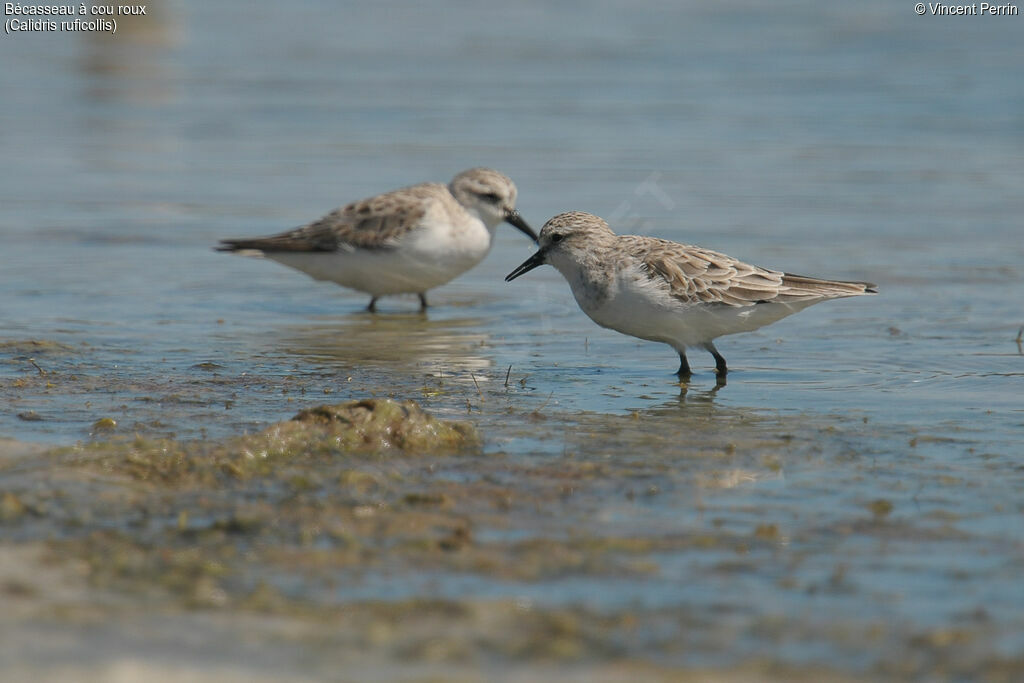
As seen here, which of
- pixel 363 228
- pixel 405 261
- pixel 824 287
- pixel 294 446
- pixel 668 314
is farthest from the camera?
pixel 363 228

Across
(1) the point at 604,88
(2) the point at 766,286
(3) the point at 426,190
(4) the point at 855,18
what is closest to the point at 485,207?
(3) the point at 426,190

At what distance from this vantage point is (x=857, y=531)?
17.8 feet

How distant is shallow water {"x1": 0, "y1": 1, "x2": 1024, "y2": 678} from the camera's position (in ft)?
16.4

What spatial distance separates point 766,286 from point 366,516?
3.96 m

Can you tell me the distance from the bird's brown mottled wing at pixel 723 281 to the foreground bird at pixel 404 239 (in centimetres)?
279

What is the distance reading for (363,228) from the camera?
37.6ft

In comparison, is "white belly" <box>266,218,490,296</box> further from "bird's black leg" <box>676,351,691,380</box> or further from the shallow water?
"bird's black leg" <box>676,351,691,380</box>

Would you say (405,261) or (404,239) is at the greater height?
(404,239)

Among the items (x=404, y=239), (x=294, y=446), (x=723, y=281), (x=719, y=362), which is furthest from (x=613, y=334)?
(x=294, y=446)

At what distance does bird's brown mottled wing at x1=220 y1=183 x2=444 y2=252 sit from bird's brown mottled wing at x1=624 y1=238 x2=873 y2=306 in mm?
3048

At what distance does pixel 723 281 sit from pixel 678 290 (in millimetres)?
330

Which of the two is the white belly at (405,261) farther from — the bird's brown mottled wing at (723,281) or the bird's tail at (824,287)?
the bird's tail at (824,287)

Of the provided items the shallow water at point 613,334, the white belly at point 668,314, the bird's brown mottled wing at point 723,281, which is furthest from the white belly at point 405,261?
the bird's brown mottled wing at point 723,281

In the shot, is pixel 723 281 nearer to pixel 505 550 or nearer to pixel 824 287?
pixel 824 287
